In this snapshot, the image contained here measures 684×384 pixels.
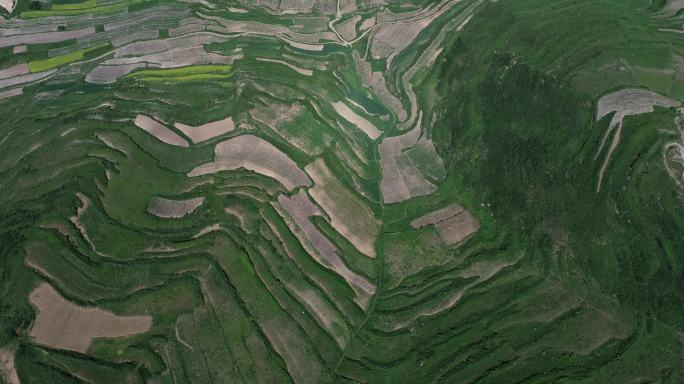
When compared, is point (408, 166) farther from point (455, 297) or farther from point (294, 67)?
point (294, 67)

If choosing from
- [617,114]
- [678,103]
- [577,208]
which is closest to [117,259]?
[577,208]

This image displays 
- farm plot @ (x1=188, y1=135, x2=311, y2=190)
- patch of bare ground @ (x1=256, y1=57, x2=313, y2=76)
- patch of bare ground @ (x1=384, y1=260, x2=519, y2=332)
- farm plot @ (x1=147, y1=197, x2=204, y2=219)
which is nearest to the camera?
patch of bare ground @ (x1=384, y1=260, x2=519, y2=332)

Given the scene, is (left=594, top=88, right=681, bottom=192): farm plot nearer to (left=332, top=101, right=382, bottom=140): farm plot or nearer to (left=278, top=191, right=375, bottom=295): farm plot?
(left=332, top=101, right=382, bottom=140): farm plot

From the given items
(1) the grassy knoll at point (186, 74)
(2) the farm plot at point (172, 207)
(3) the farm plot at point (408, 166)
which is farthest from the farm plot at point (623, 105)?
(1) the grassy knoll at point (186, 74)

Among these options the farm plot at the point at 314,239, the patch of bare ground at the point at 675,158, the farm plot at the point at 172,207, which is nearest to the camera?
the patch of bare ground at the point at 675,158

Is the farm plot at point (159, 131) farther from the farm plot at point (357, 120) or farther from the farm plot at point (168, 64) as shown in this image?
the farm plot at point (357, 120)

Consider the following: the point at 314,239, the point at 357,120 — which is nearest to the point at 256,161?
the point at 314,239

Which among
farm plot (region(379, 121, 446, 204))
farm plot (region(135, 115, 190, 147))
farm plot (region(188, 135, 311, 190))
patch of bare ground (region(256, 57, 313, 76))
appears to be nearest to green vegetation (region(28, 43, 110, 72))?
farm plot (region(135, 115, 190, 147))

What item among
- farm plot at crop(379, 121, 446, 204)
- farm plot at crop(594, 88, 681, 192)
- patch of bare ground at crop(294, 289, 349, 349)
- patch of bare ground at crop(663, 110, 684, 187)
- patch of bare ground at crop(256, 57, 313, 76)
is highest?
patch of bare ground at crop(256, 57, 313, 76)
